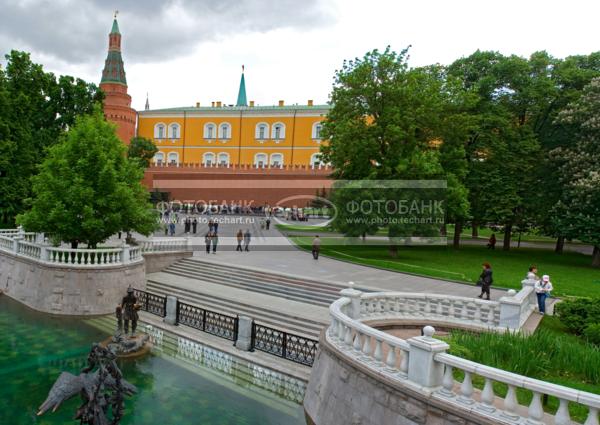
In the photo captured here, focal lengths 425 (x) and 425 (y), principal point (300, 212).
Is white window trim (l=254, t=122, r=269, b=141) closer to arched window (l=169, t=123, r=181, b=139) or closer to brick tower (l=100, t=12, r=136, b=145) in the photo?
arched window (l=169, t=123, r=181, b=139)

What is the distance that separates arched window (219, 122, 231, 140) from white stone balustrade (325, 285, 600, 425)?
60.8 meters

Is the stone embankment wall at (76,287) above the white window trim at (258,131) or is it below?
below

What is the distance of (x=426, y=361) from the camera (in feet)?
19.7

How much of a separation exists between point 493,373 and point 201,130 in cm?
6770

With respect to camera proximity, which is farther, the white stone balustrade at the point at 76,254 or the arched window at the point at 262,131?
the arched window at the point at 262,131

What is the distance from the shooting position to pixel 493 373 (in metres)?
5.43

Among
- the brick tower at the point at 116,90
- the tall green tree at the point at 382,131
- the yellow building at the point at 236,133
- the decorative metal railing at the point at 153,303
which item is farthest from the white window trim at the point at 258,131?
the decorative metal railing at the point at 153,303

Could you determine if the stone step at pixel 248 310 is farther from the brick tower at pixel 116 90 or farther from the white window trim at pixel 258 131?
the brick tower at pixel 116 90

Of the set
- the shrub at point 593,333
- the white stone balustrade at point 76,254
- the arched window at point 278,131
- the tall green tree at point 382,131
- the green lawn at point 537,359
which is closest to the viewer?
the green lawn at point 537,359

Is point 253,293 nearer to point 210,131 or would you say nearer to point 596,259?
point 596,259

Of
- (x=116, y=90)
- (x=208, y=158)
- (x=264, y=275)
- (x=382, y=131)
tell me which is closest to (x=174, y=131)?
(x=208, y=158)

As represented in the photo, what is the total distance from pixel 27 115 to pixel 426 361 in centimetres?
2994

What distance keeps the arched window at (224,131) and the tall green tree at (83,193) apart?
51.1 m

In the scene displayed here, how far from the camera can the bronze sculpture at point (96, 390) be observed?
6781 mm
